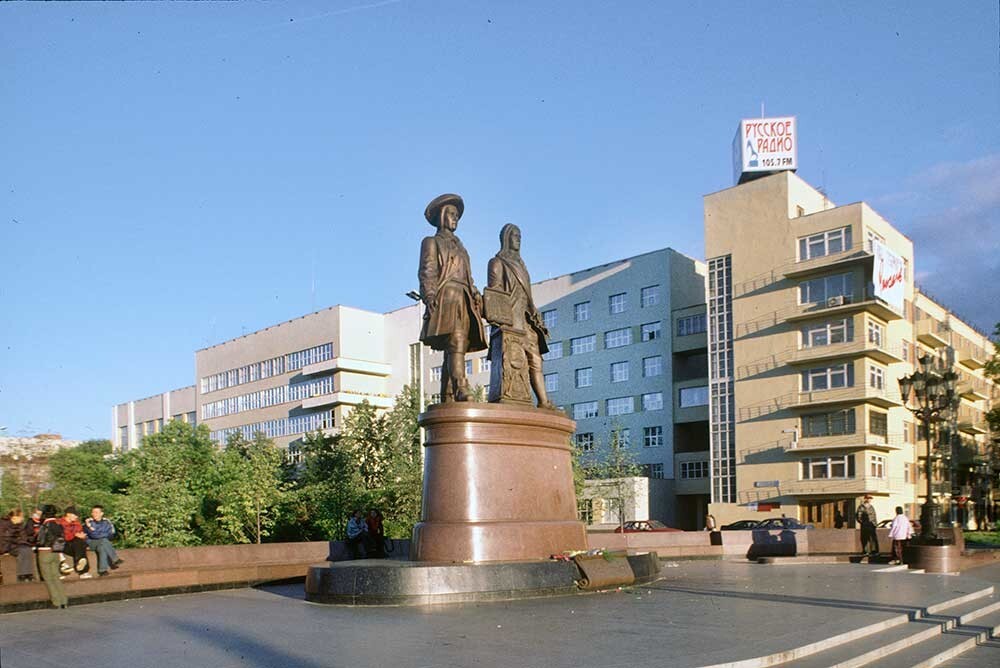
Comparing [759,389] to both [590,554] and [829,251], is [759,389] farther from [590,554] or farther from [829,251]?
[590,554]

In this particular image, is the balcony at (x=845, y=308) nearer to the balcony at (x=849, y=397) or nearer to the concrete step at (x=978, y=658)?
the balcony at (x=849, y=397)

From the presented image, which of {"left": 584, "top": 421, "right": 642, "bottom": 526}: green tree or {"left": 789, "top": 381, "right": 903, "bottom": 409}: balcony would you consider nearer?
{"left": 789, "top": 381, "right": 903, "bottom": 409}: balcony

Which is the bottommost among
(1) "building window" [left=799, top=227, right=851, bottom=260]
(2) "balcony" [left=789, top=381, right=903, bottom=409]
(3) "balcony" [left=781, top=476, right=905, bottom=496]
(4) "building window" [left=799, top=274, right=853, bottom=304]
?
(3) "balcony" [left=781, top=476, right=905, bottom=496]

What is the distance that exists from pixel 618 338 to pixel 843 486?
21.0 m

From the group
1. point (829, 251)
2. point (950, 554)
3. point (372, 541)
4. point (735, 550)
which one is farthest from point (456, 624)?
point (829, 251)

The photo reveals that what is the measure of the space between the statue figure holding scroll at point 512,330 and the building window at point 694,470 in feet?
Answer: 160

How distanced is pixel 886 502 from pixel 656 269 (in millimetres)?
22044

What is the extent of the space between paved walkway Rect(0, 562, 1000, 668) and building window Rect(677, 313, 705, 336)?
4888 centimetres

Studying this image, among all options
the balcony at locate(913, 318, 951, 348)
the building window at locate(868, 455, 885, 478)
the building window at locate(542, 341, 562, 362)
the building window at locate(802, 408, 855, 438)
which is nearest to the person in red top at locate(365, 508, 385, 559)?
the building window at locate(802, 408, 855, 438)

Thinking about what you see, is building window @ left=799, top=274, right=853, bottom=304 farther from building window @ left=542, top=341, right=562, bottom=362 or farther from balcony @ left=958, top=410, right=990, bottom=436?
balcony @ left=958, top=410, right=990, bottom=436

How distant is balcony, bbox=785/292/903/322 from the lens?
5316 cm

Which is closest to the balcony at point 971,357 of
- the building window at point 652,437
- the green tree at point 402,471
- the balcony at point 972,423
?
the balcony at point 972,423

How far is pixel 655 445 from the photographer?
215 ft

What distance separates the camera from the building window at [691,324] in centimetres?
6356
